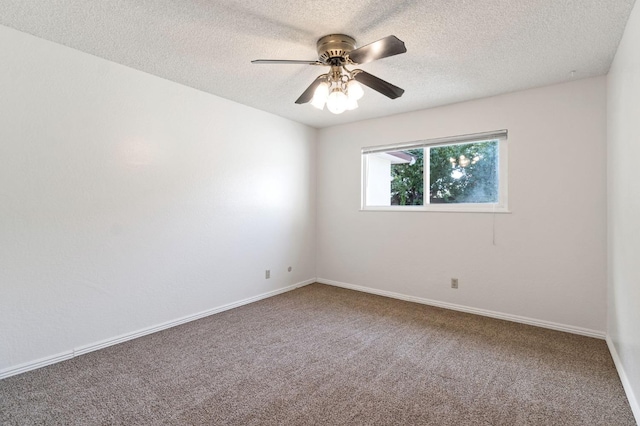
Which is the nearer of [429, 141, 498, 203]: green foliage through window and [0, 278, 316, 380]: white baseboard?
[0, 278, 316, 380]: white baseboard

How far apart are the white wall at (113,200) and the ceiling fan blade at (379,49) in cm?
199

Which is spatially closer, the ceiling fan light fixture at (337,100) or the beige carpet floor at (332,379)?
the beige carpet floor at (332,379)

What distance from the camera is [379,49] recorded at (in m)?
1.88

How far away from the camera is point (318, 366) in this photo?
7.66 feet

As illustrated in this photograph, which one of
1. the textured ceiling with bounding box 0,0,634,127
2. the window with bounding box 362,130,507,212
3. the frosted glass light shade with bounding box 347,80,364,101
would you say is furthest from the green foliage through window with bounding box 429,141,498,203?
the frosted glass light shade with bounding box 347,80,364,101

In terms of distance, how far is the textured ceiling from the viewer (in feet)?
6.33

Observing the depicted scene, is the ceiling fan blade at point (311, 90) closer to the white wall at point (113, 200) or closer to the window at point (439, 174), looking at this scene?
the white wall at point (113, 200)

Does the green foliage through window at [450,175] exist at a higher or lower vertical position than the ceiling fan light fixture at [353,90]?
lower

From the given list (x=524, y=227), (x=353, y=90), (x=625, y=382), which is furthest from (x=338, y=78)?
(x=625, y=382)

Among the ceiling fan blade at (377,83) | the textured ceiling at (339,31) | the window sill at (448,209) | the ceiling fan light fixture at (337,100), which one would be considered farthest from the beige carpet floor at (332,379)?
the textured ceiling at (339,31)

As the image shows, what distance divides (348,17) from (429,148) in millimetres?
2326

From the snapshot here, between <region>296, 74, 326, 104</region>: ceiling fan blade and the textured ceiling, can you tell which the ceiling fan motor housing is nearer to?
the textured ceiling

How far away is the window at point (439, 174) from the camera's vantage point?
3.48m

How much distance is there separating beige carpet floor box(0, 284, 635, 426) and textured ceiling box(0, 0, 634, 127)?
2333 mm
